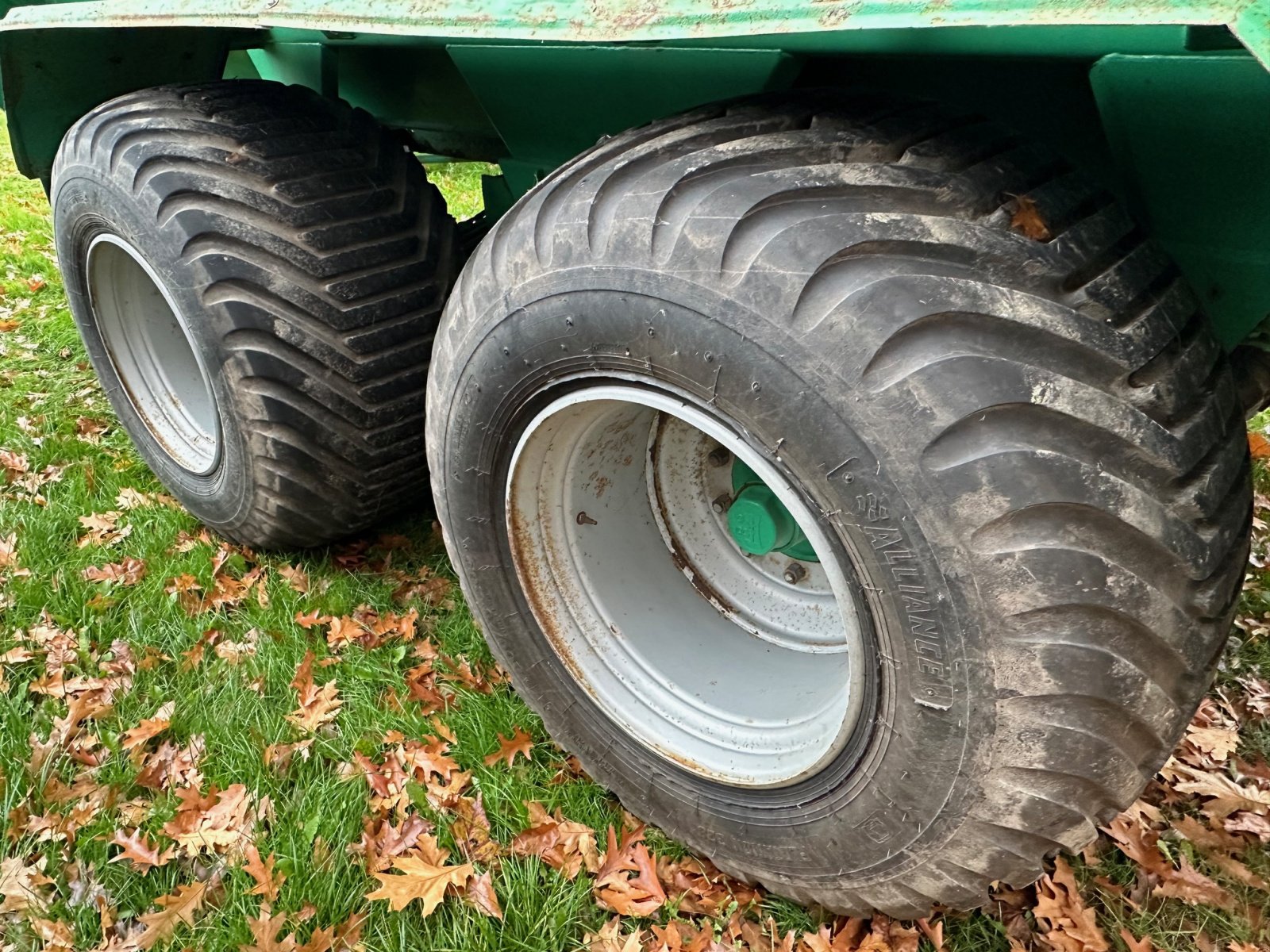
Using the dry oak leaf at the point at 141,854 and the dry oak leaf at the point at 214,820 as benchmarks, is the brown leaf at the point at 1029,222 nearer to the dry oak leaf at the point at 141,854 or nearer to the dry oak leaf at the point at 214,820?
the dry oak leaf at the point at 214,820

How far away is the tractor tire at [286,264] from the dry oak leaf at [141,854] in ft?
3.06

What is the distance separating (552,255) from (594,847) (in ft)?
4.20

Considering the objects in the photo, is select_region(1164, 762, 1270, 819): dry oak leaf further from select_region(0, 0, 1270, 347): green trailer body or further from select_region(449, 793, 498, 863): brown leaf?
select_region(449, 793, 498, 863): brown leaf

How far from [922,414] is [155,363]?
9.55 feet

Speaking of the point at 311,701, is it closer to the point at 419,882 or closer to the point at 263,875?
the point at 263,875

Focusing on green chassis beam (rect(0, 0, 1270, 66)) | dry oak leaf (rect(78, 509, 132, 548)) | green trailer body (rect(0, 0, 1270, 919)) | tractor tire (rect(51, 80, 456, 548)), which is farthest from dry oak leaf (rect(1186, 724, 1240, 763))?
dry oak leaf (rect(78, 509, 132, 548))

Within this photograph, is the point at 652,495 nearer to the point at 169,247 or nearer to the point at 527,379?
the point at 527,379

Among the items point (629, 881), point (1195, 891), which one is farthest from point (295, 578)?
point (1195, 891)

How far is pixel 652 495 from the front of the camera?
88.7 inches

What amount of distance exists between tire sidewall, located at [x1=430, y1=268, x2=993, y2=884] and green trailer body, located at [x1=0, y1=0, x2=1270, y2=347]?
393 millimetres

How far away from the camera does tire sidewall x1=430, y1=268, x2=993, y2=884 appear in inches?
52.8

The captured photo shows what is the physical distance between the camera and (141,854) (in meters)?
2.08

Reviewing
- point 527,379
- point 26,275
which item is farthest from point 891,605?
point 26,275

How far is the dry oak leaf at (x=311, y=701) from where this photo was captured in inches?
97.0
